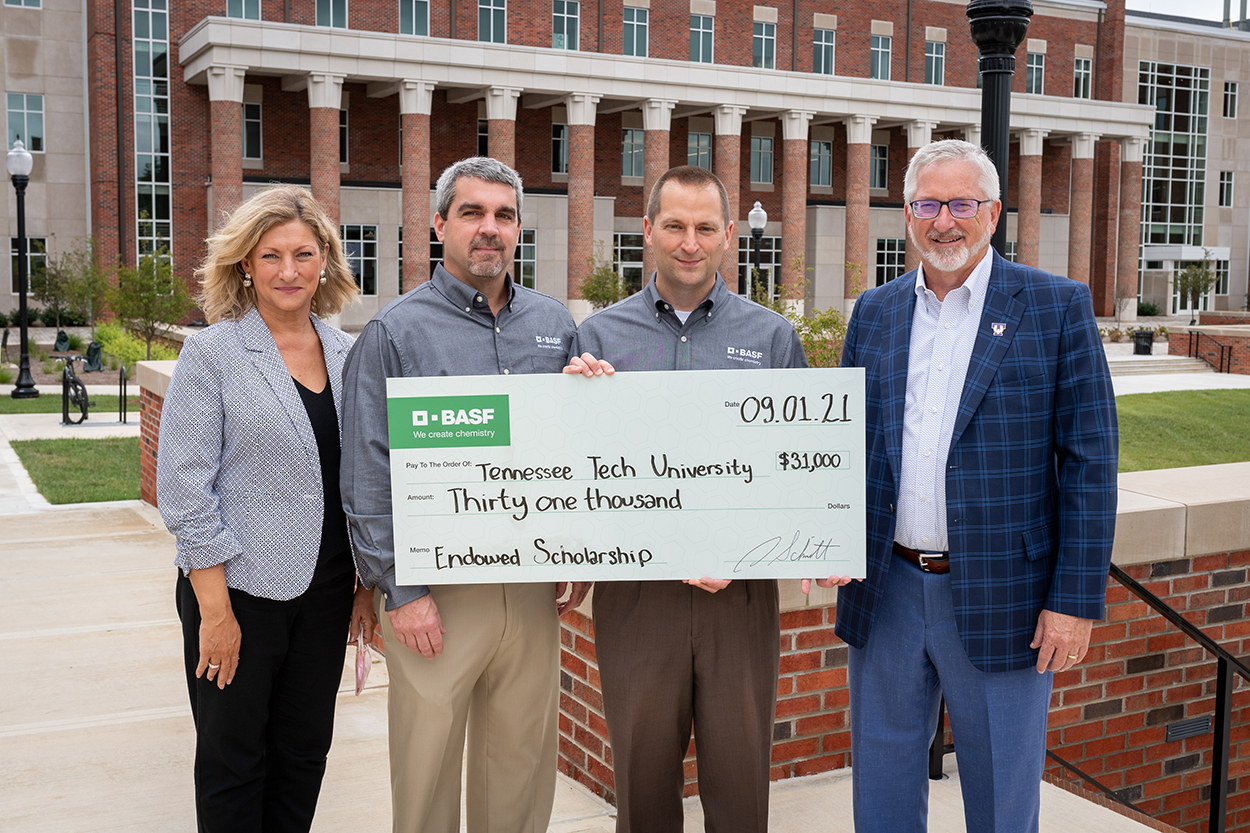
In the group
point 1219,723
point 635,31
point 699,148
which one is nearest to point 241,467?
point 1219,723

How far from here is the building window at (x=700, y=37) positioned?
4909cm

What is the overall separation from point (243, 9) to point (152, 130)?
5851 millimetres

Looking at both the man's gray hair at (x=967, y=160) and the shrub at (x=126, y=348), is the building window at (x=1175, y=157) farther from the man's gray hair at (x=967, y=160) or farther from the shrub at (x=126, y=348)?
the man's gray hair at (x=967, y=160)

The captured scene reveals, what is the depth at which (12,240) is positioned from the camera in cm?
4475

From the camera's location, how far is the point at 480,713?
12.0 ft

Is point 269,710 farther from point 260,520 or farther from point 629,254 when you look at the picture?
point 629,254

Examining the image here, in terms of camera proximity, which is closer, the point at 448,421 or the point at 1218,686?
the point at 448,421

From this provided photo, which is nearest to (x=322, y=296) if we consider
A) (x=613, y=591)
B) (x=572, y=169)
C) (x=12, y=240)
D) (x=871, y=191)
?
(x=613, y=591)

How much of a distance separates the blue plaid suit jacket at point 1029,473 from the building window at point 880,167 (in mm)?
53460

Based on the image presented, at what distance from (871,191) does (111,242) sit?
36.0 metres

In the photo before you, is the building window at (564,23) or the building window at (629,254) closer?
the building window at (564,23)

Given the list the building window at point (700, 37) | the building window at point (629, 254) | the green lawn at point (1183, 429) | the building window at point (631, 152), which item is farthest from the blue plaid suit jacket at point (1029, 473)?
the building window at point (700, 37)

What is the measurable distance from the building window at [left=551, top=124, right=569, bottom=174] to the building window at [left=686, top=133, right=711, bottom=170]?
20.1 feet

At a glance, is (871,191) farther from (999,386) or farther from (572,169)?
(999,386)
